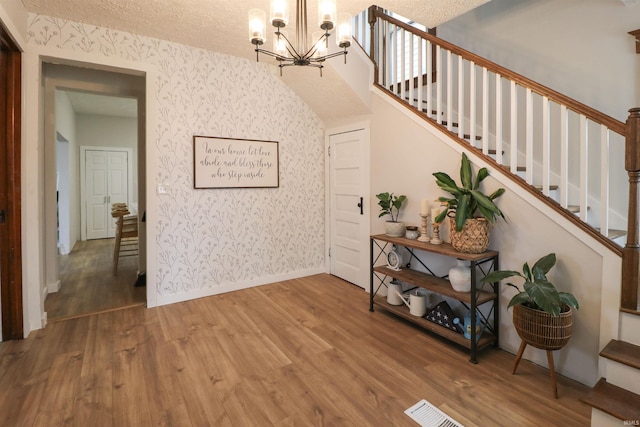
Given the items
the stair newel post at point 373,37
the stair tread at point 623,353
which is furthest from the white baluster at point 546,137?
the stair newel post at point 373,37

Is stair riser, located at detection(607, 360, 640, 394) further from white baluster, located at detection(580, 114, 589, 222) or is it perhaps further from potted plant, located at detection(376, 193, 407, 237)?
potted plant, located at detection(376, 193, 407, 237)

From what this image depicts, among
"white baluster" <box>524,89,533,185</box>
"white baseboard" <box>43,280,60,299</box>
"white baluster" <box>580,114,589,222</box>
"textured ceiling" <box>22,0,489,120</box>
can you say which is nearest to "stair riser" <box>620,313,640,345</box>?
"white baluster" <box>580,114,589,222</box>

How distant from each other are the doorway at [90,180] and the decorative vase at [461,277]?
307 centimetres

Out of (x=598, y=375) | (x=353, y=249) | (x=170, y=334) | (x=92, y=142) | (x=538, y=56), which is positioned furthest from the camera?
(x=92, y=142)

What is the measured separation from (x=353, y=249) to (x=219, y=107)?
88.6 inches

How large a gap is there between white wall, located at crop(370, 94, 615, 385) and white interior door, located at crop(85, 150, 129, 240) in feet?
20.9

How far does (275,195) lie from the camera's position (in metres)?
3.88

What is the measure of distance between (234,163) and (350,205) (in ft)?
4.79

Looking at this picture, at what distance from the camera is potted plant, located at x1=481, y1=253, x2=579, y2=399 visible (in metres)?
1.75

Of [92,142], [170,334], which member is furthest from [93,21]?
[92,142]

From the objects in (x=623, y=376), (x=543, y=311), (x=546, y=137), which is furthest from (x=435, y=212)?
(x=623, y=376)

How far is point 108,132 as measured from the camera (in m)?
7.03

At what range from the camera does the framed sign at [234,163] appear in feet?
11.0

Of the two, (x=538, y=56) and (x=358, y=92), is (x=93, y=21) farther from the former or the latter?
(x=538, y=56)
